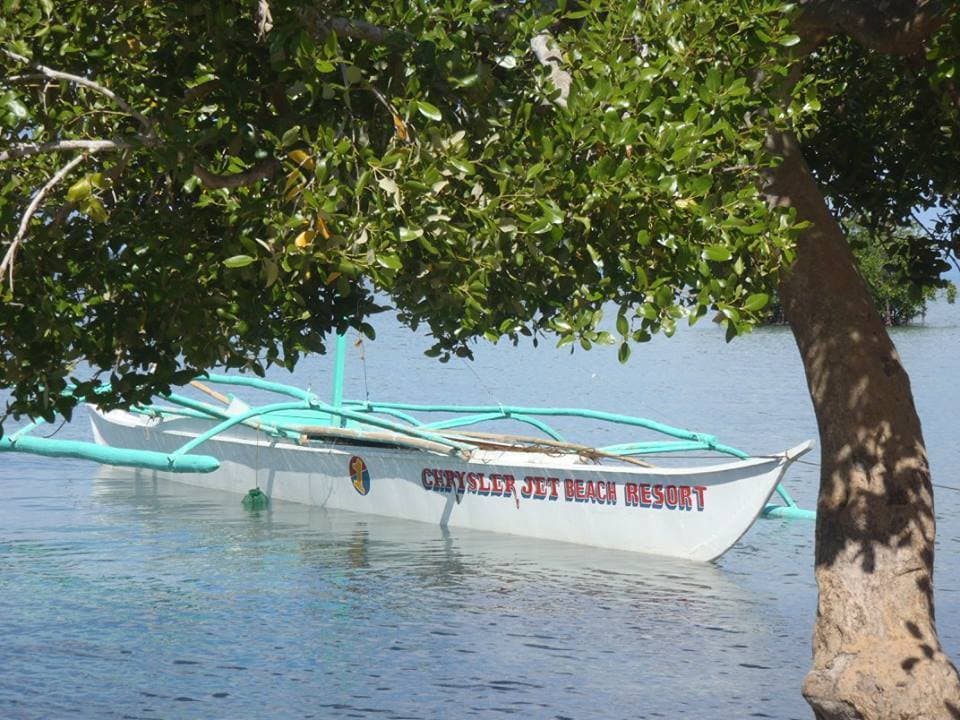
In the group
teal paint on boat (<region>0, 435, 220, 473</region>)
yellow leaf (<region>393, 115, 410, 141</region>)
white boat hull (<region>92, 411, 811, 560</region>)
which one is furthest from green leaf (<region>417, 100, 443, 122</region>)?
white boat hull (<region>92, 411, 811, 560</region>)

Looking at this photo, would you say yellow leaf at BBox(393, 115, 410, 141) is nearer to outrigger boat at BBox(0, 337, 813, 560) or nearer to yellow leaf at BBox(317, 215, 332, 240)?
yellow leaf at BBox(317, 215, 332, 240)

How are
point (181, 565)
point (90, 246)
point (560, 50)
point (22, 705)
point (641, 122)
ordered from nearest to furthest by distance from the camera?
point (641, 122)
point (560, 50)
point (90, 246)
point (22, 705)
point (181, 565)

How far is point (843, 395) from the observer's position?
26.5 ft

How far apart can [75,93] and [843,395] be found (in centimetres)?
452

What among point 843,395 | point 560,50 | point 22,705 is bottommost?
point 22,705

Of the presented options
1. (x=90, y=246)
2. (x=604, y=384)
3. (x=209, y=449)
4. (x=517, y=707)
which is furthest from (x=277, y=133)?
(x=604, y=384)

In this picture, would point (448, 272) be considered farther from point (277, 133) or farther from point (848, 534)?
point (848, 534)

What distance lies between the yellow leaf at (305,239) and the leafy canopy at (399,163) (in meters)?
0.02

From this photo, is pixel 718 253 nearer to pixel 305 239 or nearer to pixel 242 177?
pixel 305 239

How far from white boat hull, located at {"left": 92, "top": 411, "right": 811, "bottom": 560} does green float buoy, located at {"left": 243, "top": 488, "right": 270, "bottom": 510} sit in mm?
350

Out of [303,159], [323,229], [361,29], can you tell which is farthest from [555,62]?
[323,229]

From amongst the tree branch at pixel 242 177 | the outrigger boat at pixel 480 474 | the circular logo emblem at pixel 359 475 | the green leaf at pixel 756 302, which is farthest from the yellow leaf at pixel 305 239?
the circular logo emblem at pixel 359 475

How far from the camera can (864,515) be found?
7.98 metres

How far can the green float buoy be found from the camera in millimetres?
25281
